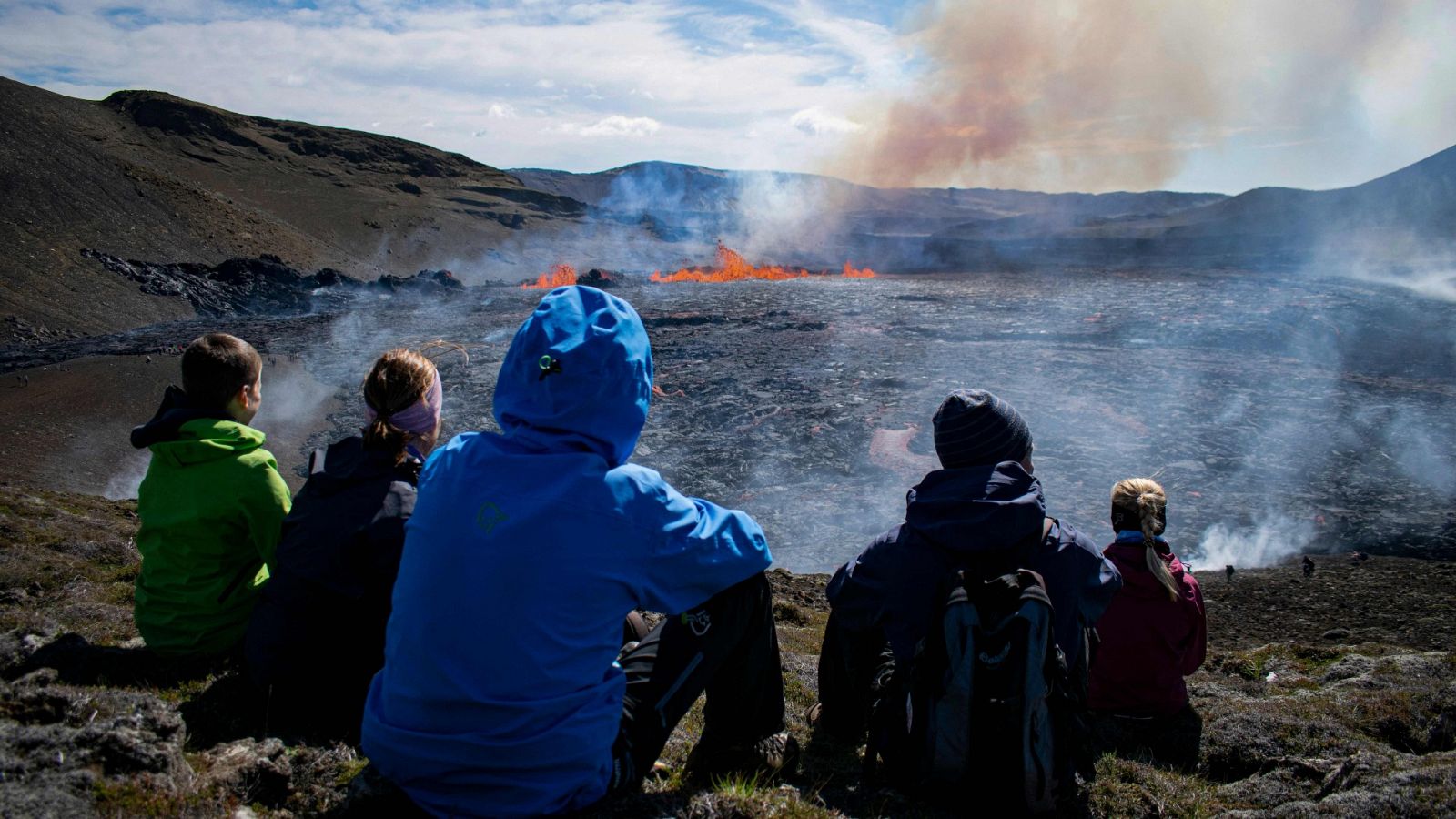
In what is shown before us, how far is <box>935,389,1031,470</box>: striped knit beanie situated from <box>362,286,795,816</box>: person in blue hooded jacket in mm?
831

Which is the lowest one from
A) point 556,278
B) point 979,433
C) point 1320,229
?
point 979,433

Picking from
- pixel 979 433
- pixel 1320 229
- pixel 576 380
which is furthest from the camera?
pixel 1320 229

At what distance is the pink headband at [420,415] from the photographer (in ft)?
9.47

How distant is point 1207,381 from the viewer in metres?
14.6

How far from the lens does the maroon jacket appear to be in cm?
361

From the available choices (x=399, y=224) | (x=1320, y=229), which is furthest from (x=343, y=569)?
(x=1320, y=229)

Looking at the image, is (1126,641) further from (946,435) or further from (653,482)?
(653,482)

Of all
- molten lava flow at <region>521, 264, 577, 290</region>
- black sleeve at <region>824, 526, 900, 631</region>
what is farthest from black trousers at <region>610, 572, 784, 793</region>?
molten lava flow at <region>521, 264, 577, 290</region>

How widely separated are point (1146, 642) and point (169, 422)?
3.80 m

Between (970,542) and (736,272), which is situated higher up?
(736,272)

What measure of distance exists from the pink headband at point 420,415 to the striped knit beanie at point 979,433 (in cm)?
168

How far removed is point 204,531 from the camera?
3.03 metres

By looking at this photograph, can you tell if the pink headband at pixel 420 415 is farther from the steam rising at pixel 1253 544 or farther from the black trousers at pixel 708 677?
the steam rising at pixel 1253 544

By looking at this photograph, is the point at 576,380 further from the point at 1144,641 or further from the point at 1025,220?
the point at 1025,220
